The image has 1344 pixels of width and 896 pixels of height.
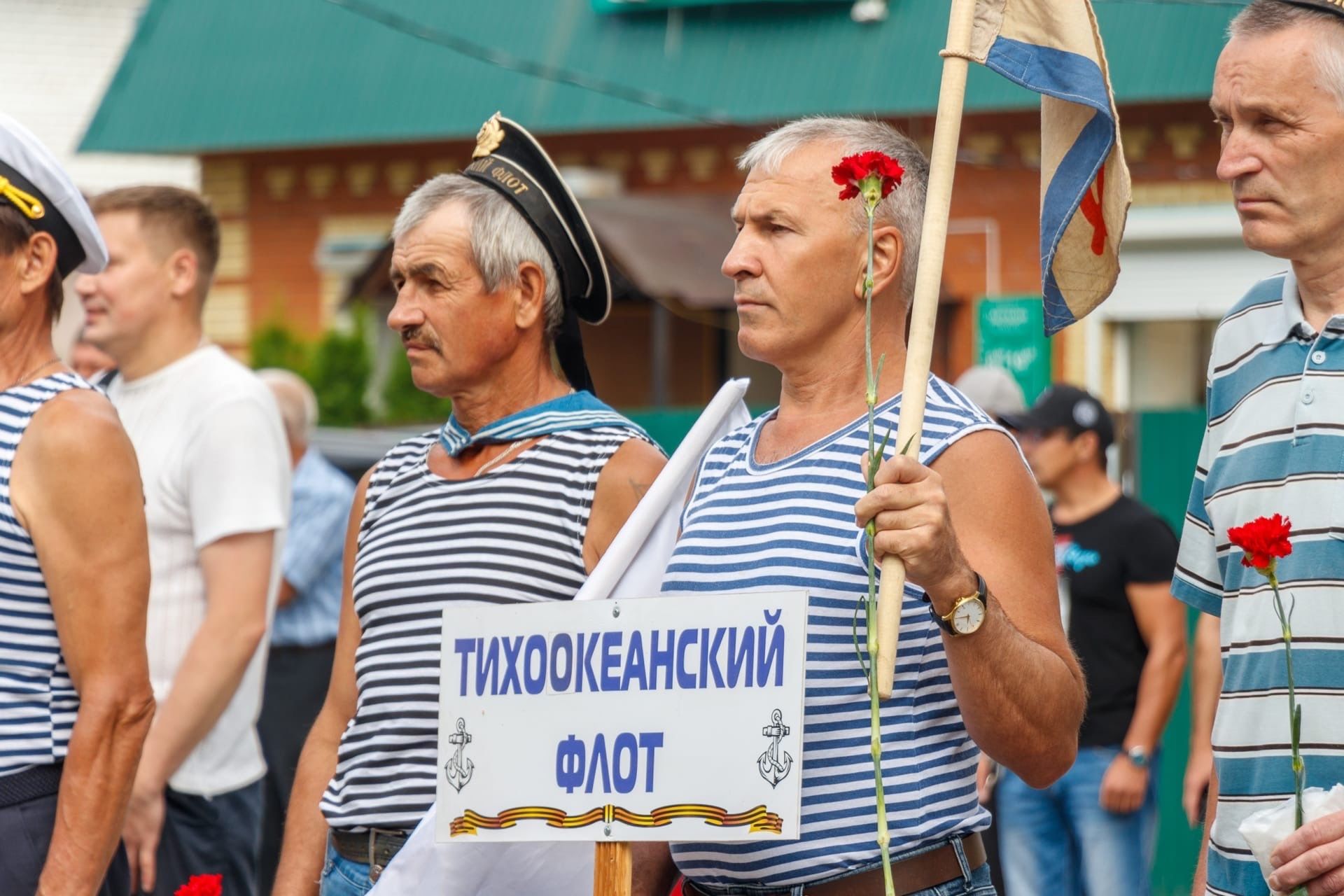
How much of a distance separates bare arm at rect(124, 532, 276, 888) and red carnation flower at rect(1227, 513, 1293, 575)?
2.67m

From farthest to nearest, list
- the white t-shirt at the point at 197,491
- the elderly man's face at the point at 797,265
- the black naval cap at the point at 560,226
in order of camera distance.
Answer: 1. the white t-shirt at the point at 197,491
2. the black naval cap at the point at 560,226
3. the elderly man's face at the point at 797,265

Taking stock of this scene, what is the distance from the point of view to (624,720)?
260 centimetres

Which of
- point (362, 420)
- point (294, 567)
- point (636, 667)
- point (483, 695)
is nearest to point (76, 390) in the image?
point (483, 695)

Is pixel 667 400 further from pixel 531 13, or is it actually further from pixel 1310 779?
pixel 1310 779

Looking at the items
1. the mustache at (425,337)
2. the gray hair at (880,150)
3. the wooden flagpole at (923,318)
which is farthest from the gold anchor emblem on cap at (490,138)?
the wooden flagpole at (923,318)

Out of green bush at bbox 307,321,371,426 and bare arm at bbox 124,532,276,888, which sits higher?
green bush at bbox 307,321,371,426

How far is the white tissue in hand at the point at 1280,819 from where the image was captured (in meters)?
2.43

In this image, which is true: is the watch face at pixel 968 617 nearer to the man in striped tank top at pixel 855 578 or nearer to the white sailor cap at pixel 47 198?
the man in striped tank top at pixel 855 578

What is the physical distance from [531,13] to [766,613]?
46.9 ft

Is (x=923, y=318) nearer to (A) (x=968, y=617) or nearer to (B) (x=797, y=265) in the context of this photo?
(A) (x=968, y=617)

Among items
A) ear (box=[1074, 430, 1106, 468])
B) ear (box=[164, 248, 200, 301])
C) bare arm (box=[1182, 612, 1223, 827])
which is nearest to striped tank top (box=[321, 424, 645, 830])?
ear (box=[164, 248, 200, 301])

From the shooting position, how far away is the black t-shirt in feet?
20.4

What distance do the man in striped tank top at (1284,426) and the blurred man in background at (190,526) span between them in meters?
2.41

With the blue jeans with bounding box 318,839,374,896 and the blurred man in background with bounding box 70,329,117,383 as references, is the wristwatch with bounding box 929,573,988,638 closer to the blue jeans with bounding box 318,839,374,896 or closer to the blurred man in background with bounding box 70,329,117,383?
the blue jeans with bounding box 318,839,374,896
